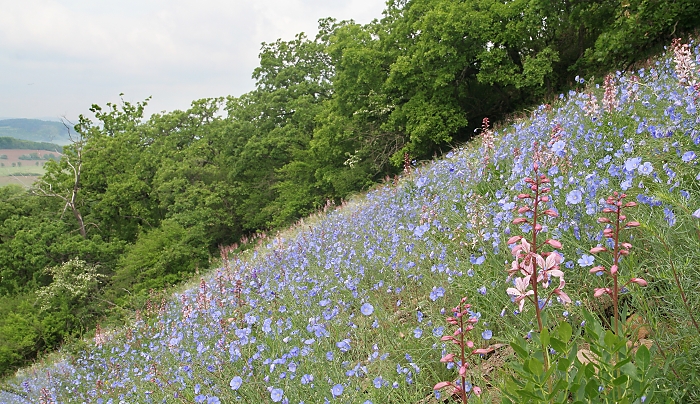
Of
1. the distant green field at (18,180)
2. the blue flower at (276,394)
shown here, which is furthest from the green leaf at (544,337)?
the distant green field at (18,180)

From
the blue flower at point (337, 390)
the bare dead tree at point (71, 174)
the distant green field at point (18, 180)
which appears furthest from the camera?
the distant green field at point (18, 180)

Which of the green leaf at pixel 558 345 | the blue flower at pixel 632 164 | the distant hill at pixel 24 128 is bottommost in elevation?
the green leaf at pixel 558 345

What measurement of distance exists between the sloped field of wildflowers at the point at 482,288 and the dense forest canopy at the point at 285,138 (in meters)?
9.30

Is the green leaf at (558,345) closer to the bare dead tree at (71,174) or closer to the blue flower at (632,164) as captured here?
the blue flower at (632,164)

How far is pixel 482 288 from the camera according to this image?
7.74 ft

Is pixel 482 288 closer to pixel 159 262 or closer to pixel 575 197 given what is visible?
pixel 575 197

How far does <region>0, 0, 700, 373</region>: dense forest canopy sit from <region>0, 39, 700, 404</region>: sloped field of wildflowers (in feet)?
30.5

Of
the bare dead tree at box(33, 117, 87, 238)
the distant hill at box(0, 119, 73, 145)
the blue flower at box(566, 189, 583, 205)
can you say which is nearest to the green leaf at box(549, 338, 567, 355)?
the blue flower at box(566, 189, 583, 205)

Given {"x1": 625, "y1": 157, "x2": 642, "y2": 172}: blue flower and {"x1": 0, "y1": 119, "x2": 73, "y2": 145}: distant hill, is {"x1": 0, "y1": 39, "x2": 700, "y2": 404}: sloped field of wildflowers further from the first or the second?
{"x1": 0, "y1": 119, "x2": 73, "y2": 145}: distant hill

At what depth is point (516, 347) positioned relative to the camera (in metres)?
1.03

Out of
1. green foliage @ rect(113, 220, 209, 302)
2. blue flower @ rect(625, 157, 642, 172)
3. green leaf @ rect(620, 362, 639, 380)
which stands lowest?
green foliage @ rect(113, 220, 209, 302)

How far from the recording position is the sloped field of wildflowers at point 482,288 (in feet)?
5.65

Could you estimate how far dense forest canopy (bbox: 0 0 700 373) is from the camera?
1342cm

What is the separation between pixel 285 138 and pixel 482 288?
18.9 metres
